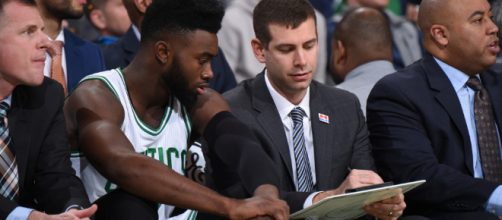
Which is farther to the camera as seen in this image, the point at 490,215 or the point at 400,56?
the point at 400,56

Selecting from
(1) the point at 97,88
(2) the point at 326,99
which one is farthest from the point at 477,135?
(1) the point at 97,88

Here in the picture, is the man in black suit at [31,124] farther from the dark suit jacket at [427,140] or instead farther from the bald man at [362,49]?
the bald man at [362,49]

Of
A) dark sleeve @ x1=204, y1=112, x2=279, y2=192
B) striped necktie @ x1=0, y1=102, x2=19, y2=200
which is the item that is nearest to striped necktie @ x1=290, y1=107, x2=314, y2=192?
dark sleeve @ x1=204, y1=112, x2=279, y2=192

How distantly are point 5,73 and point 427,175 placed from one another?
185 cm

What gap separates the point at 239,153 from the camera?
14.5 feet

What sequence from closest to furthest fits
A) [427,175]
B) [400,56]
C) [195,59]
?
[195,59]
[427,175]
[400,56]

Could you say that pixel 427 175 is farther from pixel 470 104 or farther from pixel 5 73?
pixel 5 73

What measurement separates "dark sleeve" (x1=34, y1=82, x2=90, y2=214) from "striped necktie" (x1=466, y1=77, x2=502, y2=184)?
1.84m

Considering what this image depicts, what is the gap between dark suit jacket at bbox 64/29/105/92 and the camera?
552 centimetres

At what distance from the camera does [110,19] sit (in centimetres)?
716

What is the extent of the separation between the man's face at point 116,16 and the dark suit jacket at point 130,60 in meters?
0.94

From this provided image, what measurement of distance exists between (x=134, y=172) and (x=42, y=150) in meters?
0.42

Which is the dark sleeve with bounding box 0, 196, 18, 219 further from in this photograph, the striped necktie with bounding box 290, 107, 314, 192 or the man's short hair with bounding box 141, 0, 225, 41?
the striped necktie with bounding box 290, 107, 314, 192

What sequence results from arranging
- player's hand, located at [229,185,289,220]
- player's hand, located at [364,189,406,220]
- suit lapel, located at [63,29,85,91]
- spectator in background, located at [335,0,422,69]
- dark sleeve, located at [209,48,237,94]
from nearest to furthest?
1. player's hand, located at [229,185,289,220]
2. player's hand, located at [364,189,406,220]
3. suit lapel, located at [63,29,85,91]
4. dark sleeve, located at [209,48,237,94]
5. spectator in background, located at [335,0,422,69]
